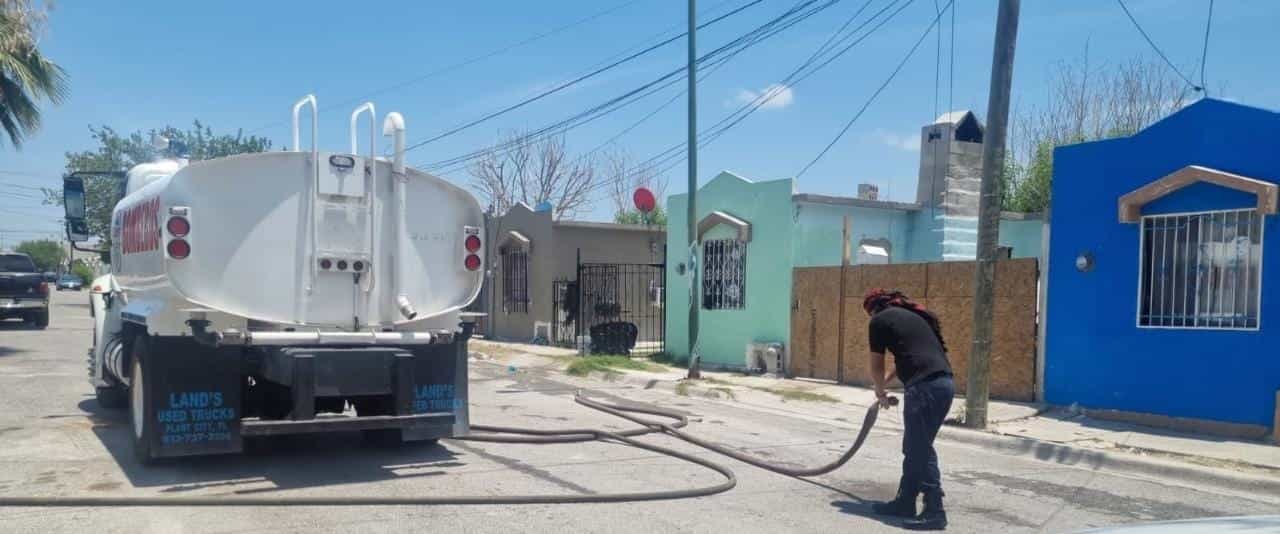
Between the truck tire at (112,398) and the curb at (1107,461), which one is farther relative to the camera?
the truck tire at (112,398)

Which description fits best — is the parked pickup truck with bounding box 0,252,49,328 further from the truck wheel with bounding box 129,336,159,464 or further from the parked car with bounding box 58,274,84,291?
the parked car with bounding box 58,274,84,291

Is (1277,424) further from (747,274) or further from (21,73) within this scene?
(21,73)

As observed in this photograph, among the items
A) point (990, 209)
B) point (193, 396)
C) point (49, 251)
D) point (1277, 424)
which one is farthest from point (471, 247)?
point (49, 251)

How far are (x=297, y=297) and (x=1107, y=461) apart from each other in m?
7.23

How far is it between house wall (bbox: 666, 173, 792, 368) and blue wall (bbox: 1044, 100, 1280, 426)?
4.90 meters

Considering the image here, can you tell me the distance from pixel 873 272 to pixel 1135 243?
3.86 m

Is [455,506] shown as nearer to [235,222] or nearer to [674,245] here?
[235,222]

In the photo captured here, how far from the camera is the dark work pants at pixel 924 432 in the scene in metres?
6.17

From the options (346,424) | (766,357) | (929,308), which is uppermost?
(929,308)

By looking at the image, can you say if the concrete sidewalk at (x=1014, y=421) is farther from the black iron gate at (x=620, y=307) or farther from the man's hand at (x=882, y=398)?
the man's hand at (x=882, y=398)

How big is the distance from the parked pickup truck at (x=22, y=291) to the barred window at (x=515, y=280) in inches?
476

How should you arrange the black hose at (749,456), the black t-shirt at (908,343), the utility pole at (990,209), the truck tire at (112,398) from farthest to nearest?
the truck tire at (112,398)
the utility pole at (990,209)
the black hose at (749,456)
the black t-shirt at (908,343)

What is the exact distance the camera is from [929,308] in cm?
1288

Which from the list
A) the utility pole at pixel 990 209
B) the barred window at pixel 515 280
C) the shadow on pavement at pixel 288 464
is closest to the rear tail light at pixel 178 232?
the shadow on pavement at pixel 288 464
